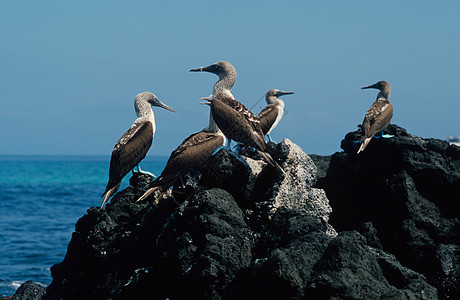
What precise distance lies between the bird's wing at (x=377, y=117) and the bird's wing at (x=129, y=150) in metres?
3.17

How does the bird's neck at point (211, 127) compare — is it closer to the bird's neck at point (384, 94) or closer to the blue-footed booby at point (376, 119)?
the blue-footed booby at point (376, 119)

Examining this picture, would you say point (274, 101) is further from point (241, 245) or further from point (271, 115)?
point (241, 245)

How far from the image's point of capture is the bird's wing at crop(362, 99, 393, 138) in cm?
853

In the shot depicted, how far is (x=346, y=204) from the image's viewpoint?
7.90 m

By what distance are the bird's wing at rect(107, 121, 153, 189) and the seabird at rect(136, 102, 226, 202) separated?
110 centimetres

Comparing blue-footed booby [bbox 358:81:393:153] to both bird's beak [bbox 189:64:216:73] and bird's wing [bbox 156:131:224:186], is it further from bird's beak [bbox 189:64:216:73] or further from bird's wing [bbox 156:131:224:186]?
bird's beak [bbox 189:64:216:73]

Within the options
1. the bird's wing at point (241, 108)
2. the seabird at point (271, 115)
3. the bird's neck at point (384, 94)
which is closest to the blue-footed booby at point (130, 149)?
the bird's wing at point (241, 108)

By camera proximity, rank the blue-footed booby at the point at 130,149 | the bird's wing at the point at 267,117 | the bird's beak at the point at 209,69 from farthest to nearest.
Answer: the bird's wing at the point at 267,117 → the bird's beak at the point at 209,69 → the blue-footed booby at the point at 130,149

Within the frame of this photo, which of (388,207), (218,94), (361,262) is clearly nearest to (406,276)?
(361,262)

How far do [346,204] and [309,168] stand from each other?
117 cm

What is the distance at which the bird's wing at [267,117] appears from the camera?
10073mm

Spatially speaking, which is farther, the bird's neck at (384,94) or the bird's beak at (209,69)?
the bird's neck at (384,94)

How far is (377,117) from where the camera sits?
902cm

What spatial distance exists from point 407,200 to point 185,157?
2.77m
